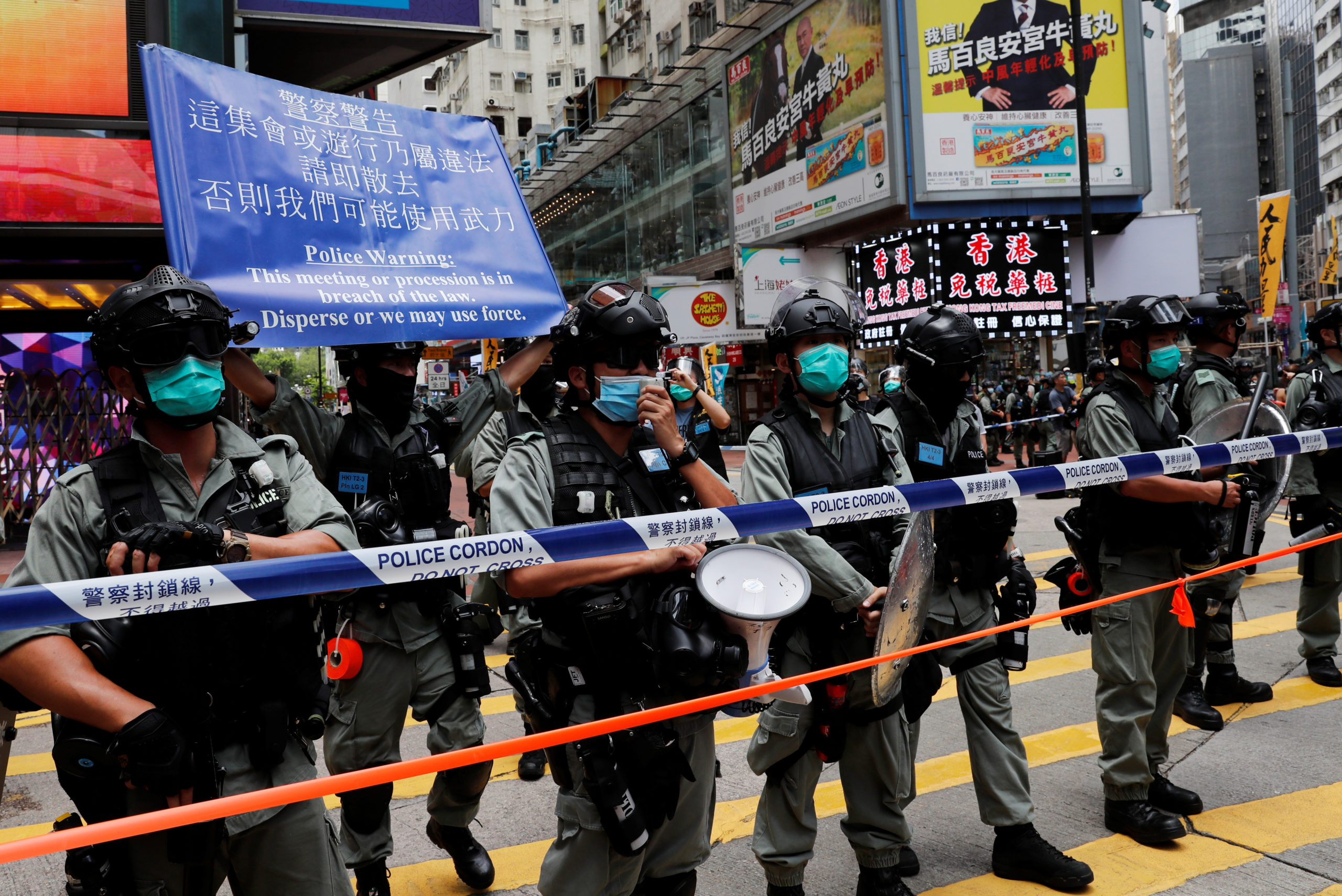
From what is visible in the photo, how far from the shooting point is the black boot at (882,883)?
11.3 feet

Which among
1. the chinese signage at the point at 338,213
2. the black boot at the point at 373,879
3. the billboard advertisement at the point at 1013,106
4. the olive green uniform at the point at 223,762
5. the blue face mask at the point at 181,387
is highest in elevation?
the billboard advertisement at the point at 1013,106

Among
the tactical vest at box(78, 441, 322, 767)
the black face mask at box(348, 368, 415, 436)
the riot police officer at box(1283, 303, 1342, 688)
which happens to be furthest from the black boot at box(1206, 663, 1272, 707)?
the tactical vest at box(78, 441, 322, 767)

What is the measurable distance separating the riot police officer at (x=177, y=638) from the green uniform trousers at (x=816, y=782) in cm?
150

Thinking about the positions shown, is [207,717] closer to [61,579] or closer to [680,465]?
[61,579]

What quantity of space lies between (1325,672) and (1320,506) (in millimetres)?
1002

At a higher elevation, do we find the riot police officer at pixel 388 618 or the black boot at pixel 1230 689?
the riot police officer at pixel 388 618

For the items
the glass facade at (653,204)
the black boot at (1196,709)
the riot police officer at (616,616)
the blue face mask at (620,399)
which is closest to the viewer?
the riot police officer at (616,616)

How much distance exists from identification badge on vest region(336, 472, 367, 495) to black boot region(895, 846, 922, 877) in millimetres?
2480

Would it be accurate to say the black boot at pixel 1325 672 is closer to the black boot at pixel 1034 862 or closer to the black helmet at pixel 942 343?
the black boot at pixel 1034 862

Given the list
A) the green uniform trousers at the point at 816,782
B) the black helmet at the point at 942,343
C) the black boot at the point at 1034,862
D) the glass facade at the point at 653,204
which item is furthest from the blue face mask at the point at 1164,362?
the glass facade at the point at 653,204

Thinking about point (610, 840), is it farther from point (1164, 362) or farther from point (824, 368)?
point (1164, 362)

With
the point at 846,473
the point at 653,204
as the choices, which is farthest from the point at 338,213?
the point at 653,204

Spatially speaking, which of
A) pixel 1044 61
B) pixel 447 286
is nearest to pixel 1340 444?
pixel 447 286

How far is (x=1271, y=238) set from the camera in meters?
21.0
